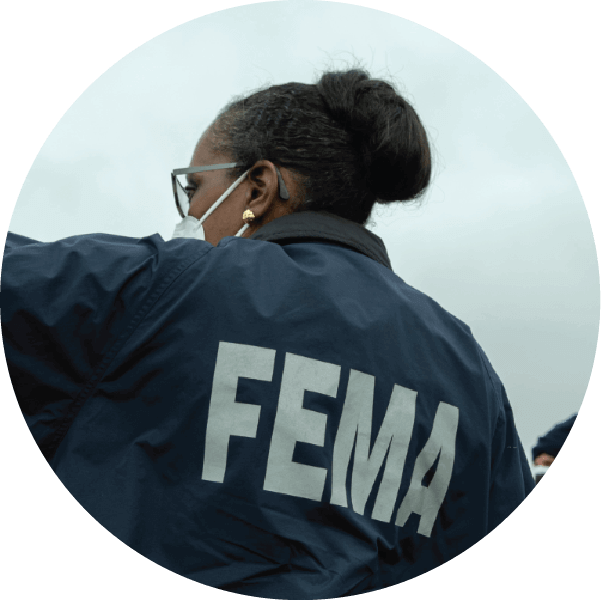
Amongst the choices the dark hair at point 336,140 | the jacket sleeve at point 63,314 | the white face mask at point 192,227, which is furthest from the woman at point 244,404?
the white face mask at point 192,227

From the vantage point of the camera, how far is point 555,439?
5.14 ft

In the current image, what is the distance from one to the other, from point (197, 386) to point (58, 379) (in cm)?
27

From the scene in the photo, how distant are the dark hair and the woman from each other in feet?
0.74

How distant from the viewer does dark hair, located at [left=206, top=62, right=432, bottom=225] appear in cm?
152

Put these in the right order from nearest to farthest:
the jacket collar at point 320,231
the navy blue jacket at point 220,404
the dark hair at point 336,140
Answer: the navy blue jacket at point 220,404, the jacket collar at point 320,231, the dark hair at point 336,140

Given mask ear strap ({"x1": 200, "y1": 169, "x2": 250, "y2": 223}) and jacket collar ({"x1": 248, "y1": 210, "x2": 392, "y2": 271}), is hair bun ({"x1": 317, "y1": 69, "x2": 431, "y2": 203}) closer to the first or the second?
jacket collar ({"x1": 248, "y1": 210, "x2": 392, "y2": 271})

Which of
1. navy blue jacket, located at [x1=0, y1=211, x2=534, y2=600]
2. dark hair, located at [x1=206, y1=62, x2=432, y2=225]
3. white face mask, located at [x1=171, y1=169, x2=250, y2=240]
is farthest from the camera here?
white face mask, located at [x1=171, y1=169, x2=250, y2=240]

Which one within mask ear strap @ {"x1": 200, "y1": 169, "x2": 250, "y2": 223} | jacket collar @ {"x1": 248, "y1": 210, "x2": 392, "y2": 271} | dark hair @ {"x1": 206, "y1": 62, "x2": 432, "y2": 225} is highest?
dark hair @ {"x1": 206, "y1": 62, "x2": 432, "y2": 225}

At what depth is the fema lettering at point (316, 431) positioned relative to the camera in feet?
3.84

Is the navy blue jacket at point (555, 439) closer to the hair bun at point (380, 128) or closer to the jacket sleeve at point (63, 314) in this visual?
the hair bun at point (380, 128)

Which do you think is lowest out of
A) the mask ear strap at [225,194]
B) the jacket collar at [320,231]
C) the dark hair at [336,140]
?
the jacket collar at [320,231]

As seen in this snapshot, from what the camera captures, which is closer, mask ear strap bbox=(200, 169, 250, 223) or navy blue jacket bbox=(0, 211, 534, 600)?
navy blue jacket bbox=(0, 211, 534, 600)

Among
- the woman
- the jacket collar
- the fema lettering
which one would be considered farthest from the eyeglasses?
the fema lettering

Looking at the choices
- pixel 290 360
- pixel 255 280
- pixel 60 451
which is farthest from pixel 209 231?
pixel 60 451
